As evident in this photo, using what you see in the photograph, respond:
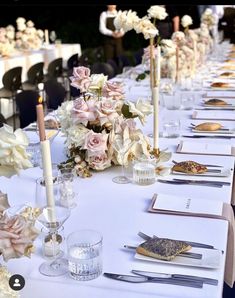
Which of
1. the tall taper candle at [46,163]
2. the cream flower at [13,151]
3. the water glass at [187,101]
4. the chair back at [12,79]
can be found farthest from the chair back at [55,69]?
the cream flower at [13,151]

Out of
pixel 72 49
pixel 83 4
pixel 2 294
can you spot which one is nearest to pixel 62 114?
pixel 2 294

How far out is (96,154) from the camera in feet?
5.99

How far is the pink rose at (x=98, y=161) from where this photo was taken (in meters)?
1.86

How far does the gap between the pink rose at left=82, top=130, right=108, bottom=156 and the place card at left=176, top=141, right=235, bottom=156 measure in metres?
0.47

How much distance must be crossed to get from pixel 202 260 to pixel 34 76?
512 centimetres

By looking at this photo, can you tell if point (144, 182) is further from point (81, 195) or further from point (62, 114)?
point (62, 114)

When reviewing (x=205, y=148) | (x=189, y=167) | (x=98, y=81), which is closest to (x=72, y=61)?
(x=205, y=148)

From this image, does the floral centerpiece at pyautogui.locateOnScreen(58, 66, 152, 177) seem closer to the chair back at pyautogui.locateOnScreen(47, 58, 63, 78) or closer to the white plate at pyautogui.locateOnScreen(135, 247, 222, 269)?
the white plate at pyautogui.locateOnScreen(135, 247, 222, 269)

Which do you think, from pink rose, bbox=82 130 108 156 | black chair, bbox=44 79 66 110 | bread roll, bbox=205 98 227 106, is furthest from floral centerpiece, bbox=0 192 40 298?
black chair, bbox=44 79 66 110

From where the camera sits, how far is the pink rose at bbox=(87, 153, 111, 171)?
1856 mm

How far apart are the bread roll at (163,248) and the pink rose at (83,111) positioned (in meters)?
0.63

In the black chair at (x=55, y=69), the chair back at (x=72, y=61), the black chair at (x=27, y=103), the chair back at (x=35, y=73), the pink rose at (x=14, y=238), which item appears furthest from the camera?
the chair back at (x=72, y=61)

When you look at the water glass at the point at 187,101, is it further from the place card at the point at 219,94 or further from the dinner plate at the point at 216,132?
the dinner plate at the point at 216,132

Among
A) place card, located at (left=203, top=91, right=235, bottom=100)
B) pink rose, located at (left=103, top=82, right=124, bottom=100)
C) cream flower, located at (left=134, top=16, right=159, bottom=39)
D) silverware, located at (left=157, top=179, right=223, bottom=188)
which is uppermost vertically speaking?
cream flower, located at (left=134, top=16, right=159, bottom=39)
